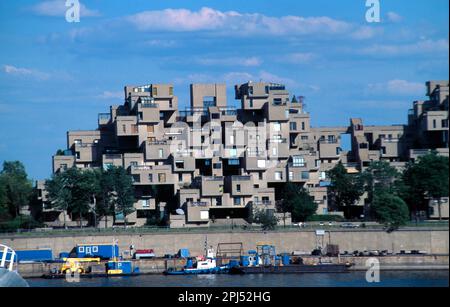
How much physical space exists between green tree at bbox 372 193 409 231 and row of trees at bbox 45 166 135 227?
202 inches

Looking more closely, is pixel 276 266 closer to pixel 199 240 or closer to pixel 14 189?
pixel 199 240

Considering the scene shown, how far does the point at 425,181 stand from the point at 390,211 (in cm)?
355

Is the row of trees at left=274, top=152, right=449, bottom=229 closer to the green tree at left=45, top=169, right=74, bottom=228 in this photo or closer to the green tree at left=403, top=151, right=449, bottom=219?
the green tree at left=403, top=151, right=449, bottom=219

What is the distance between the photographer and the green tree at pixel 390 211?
332 inches

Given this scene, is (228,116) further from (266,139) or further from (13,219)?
(13,219)

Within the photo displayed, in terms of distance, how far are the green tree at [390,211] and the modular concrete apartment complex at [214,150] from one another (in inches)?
172

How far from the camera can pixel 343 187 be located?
14.0m

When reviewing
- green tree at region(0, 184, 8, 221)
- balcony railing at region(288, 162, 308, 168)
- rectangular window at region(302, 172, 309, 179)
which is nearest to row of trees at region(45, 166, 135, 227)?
green tree at region(0, 184, 8, 221)

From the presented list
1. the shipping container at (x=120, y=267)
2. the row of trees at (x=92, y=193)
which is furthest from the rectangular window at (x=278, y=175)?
the shipping container at (x=120, y=267)

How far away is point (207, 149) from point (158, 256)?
286 cm

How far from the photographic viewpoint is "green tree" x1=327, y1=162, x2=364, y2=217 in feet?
43.8

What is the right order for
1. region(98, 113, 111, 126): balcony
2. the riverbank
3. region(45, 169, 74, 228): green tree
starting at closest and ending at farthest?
the riverbank
region(45, 169, 74, 228): green tree
region(98, 113, 111, 126): balcony

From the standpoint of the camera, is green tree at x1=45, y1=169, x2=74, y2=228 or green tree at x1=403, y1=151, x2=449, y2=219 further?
green tree at x1=45, y1=169, x2=74, y2=228
